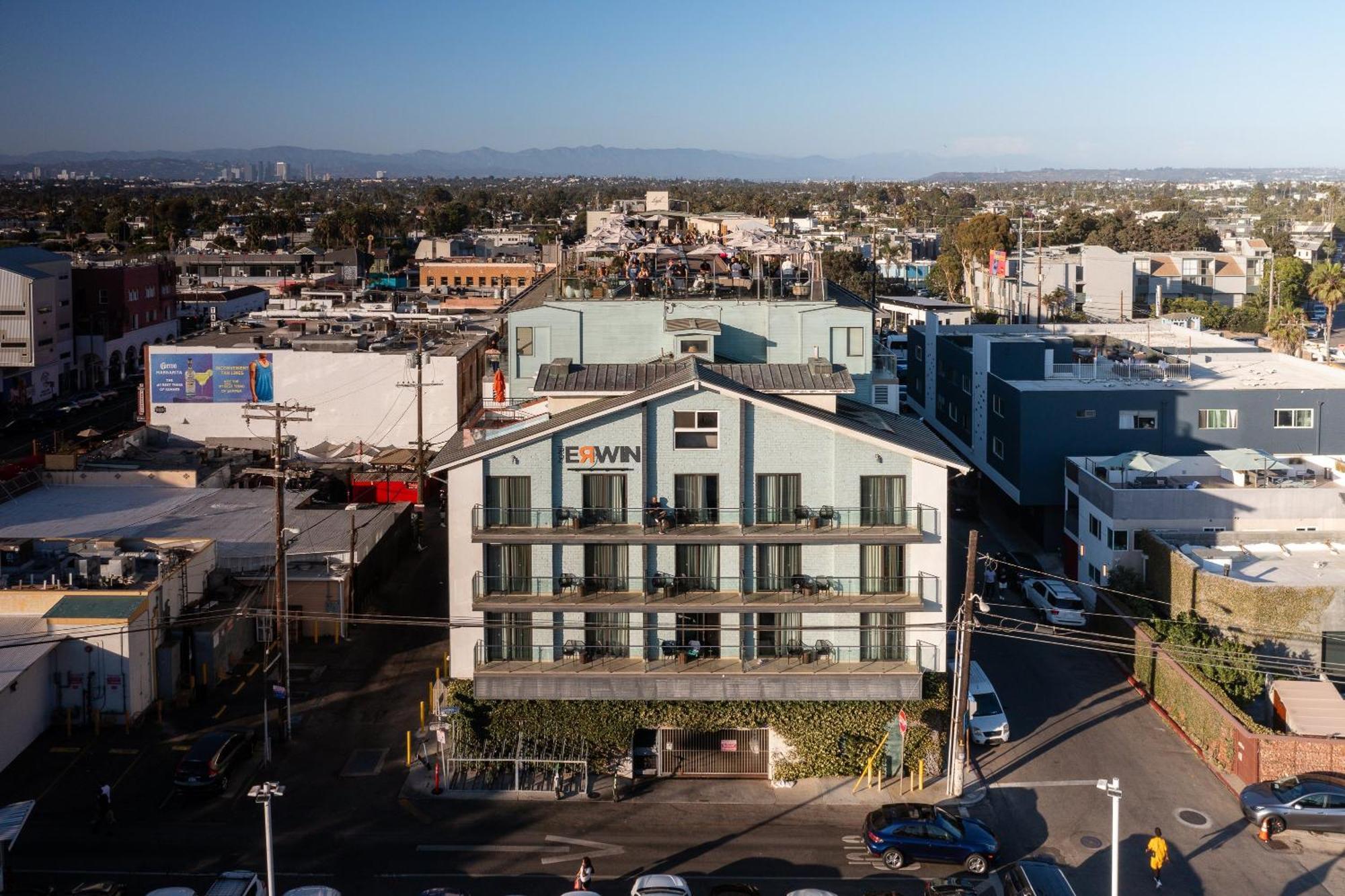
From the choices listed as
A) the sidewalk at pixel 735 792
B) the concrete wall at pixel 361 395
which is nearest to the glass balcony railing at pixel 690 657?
the sidewalk at pixel 735 792

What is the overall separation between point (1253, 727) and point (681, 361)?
12731mm

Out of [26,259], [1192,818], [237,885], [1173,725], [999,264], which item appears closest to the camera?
[237,885]

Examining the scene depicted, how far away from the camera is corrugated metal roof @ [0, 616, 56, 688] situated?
22.5m

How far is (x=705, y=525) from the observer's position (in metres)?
22.7

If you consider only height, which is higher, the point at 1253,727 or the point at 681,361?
the point at 681,361

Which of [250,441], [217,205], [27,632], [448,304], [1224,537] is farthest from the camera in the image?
[217,205]

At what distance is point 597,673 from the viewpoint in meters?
22.3

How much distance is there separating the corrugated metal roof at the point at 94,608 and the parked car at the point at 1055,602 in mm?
20819

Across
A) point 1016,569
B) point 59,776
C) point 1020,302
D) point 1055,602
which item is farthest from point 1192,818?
point 1020,302

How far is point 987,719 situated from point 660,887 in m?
8.93

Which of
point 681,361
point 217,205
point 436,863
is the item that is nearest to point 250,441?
point 681,361

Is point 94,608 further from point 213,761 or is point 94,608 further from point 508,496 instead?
point 508,496

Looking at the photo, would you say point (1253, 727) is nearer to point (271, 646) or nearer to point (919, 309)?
point (271, 646)

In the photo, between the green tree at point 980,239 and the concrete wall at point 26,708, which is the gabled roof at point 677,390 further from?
the green tree at point 980,239
